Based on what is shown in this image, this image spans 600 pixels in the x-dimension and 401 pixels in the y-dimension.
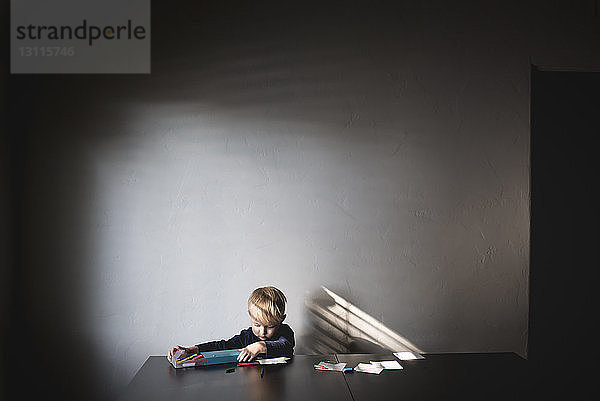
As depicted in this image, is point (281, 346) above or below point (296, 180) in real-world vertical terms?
below

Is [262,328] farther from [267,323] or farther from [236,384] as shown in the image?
[236,384]

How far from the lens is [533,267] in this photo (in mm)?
4062

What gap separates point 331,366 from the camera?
7.97ft

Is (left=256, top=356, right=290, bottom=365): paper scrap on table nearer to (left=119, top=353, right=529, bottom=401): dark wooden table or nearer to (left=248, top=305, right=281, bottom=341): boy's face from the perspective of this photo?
(left=119, top=353, right=529, bottom=401): dark wooden table

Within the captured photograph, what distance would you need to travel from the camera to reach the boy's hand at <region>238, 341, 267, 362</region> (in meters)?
2.45

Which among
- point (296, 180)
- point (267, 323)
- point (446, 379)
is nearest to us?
point (446, 379)

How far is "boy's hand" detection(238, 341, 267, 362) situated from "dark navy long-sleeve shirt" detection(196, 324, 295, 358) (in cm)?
3

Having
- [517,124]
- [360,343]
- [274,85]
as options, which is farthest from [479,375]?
[274,85]

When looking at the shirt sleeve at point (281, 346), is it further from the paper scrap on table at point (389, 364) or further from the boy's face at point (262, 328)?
the paper scrap on table at point (389, 364)

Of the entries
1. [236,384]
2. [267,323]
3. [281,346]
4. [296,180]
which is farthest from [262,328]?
[296,180]

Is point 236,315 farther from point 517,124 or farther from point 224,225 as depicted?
point 517,124

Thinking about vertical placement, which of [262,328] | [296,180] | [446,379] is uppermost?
[296,180]

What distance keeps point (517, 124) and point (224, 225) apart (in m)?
1.67

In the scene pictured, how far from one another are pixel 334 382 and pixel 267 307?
549mm
